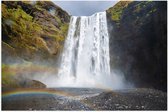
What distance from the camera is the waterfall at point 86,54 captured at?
17203 millimetres

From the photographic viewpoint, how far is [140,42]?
15133 mm

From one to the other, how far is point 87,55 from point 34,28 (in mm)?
3893

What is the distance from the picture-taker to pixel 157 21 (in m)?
13.8

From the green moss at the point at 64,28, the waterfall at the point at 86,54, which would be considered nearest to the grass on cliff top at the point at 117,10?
the waterfall at the point at 86,54

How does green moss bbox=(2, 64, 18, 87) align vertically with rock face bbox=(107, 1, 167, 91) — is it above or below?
below

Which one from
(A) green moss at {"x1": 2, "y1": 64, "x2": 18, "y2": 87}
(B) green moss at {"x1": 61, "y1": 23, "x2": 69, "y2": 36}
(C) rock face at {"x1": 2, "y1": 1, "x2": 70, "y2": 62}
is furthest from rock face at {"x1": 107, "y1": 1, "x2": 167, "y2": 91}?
(A) green moss at {"x1": 2, "y1": 64, "x2": 18, "y2": 87}

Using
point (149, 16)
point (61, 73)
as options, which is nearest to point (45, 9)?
point (61, 73)

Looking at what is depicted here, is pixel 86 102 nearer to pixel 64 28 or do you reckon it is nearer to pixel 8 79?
pixel 8 79

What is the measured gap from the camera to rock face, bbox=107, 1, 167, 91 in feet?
43.9

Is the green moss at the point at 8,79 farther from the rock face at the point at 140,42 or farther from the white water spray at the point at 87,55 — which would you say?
the rock face at the point at 140,42

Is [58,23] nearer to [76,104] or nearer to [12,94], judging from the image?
[12,94]

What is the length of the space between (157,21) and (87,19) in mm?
6396

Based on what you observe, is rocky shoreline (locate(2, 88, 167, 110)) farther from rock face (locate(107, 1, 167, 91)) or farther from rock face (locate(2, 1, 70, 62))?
rock face (locate(2, 1, 70, 62))

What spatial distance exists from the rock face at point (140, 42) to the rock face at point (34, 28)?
3.56 m
